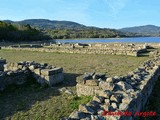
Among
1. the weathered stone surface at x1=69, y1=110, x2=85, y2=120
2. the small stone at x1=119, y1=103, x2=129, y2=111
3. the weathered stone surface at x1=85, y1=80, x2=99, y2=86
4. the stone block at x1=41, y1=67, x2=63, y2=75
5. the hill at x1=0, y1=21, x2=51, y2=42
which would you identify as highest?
the small stone at x1=119, y1=103, x2=129, y2=111

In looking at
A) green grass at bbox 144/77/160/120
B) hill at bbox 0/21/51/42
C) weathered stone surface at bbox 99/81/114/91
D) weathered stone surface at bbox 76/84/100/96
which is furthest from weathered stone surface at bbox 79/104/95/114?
hill at bbox 0/21/51/42

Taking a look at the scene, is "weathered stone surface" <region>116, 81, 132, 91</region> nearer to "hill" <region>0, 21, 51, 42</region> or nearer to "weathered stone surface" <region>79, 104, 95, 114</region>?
"weathered stone surface" <region>79, 104, 95, 114</region>

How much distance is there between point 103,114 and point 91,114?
0.87 feet

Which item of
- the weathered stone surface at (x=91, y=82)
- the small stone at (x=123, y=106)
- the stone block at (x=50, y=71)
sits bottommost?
the stone block at (x=50, y=71)

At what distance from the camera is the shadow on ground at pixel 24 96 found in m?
8.04

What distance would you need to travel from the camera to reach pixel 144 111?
24.7ft

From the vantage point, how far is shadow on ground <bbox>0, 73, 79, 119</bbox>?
8.04 metres

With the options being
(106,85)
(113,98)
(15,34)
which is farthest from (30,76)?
(15,34)

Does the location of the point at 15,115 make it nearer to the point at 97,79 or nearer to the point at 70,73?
the point at 97,79

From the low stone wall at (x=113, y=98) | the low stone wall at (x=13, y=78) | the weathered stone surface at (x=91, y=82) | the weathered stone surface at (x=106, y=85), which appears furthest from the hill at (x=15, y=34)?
the weathered stone surface at (x=106, y=85)

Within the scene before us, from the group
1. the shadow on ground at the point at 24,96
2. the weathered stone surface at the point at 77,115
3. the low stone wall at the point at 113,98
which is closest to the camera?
the weathered stone surface at the point at 77,115

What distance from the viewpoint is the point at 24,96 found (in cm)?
941

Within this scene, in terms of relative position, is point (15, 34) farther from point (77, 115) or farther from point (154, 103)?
point (77, 115)

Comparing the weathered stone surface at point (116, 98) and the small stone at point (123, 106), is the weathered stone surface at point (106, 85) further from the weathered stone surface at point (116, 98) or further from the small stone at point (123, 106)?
the small stone at point (123, 106)
